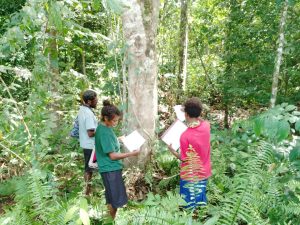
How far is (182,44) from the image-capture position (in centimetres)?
952

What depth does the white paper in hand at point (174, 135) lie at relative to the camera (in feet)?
12.8

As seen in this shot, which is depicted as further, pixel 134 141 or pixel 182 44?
pixel 182 44

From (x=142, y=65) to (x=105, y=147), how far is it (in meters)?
1.41

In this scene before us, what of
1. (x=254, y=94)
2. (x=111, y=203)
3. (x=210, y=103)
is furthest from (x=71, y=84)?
(x=210, y=103)

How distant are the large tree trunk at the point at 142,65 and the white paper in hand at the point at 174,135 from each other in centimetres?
87

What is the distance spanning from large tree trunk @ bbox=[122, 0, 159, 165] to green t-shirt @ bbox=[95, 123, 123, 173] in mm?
929

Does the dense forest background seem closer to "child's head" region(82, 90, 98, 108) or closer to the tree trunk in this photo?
the tree trunk

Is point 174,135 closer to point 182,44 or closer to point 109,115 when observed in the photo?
point 109,115

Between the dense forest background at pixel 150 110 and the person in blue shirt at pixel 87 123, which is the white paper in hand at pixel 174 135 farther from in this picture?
the person in blue shirt at pixel 87 123

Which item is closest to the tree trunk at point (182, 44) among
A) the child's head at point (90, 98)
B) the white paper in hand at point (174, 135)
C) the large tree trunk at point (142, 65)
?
the large tree trunk at point (142, 65)

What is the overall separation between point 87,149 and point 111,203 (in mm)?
1094

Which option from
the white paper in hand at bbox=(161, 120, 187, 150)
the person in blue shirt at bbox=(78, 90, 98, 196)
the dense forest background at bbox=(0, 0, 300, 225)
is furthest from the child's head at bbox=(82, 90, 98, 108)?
the white paper in hand at bbox=(161, 120, 187, 150)

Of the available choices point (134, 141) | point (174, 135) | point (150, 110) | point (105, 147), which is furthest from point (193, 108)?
point (150, 110)

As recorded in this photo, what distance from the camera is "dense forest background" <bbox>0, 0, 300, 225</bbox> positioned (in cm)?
287
